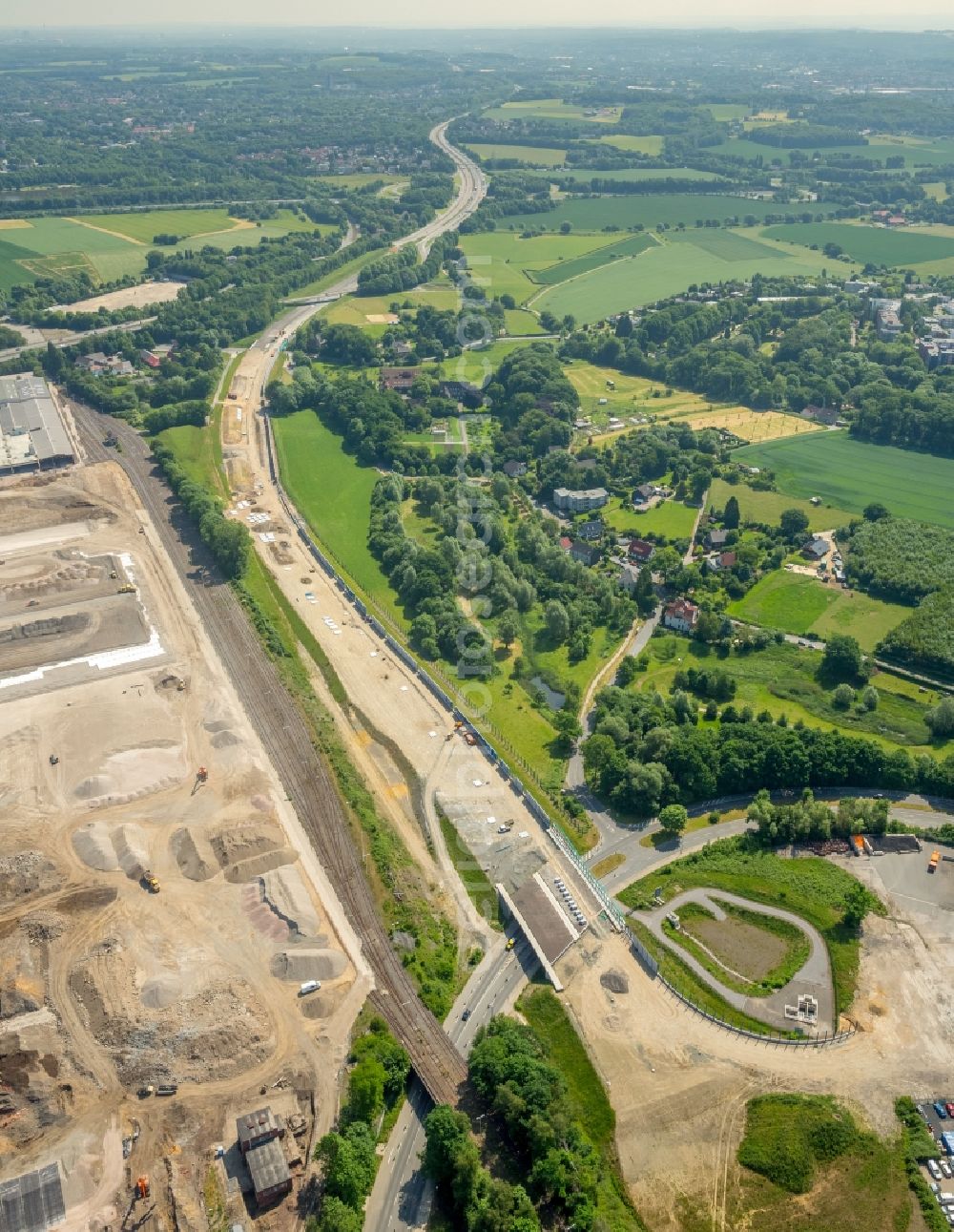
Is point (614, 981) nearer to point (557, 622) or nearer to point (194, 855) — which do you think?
point (194, 855)

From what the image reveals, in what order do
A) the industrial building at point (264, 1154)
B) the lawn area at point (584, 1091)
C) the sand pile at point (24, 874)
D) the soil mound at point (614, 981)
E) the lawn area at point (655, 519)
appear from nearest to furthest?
the industrial building at point (264, 1154), the lawn area at point (584, 1091), the soil mound at point (614, 981), the sand pile at point (24, 874), the lawn area at point (655, 519)

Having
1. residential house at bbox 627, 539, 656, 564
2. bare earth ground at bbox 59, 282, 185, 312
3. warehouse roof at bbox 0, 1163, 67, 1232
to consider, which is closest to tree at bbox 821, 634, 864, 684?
residential house at bbox 627, 539, 656, 564

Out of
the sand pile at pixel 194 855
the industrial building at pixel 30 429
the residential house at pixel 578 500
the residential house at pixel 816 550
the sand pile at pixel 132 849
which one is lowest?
the sand pile at pixel 194 855

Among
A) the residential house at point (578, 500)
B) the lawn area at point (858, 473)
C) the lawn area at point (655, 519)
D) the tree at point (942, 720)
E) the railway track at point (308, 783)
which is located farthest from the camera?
the lawn area at point (858, 473)

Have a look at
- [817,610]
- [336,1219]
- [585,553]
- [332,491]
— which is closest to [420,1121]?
[336,1219]

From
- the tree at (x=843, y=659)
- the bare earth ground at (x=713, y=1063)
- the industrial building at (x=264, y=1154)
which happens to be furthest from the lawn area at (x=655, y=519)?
the industrial building at (x=264, y=1154)

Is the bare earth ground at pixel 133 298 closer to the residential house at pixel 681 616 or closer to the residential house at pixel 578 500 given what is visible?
the residential house at pixel 578 500

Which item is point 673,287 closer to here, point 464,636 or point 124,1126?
point 464,636
